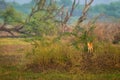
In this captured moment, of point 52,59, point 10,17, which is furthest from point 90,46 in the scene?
point 10,17

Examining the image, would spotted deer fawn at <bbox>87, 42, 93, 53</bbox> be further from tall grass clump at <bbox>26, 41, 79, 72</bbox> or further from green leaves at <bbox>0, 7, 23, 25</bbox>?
green leaves at <bbox>0, 7, 23, 25</bbox>

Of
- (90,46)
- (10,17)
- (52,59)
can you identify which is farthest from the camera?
Answer: (10,17)

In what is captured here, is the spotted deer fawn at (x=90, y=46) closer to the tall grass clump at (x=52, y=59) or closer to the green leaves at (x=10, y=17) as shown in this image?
the tall grass clump at (x=52, y=59)

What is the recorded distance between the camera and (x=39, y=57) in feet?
39.5

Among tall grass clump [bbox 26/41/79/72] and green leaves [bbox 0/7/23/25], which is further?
green leaves [bbox 0/7/23/25]

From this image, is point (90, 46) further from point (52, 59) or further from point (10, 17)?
point (10, 17)

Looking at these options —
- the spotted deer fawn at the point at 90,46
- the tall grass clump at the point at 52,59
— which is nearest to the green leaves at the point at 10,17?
the spotted deer fawn at the point at 90,46

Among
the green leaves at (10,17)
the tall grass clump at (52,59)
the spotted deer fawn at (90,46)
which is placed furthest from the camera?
the green leaves at (10,17)

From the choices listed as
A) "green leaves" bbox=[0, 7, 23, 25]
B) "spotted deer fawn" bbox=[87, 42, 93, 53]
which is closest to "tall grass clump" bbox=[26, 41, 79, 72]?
"spotted deer fawn" bbox=[87, 42, 93, 53]

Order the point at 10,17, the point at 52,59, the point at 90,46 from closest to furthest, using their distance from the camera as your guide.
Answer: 1. the point at 52,59
2. the point at 90,46
3. the point at 10,17

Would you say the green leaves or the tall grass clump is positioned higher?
the green leaves

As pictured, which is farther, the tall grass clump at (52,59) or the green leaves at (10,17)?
the green leaves at (10,17)

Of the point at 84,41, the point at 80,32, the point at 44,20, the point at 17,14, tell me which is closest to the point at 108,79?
the point at 84,41

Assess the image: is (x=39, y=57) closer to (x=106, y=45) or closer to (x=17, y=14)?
(x=106, y=45)
